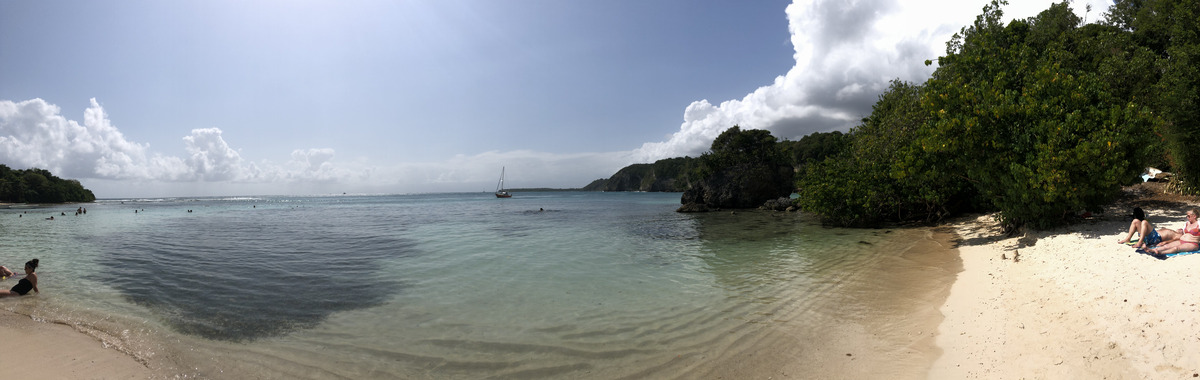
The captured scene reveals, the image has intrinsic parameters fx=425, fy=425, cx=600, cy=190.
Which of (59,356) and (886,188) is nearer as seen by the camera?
(59,356)

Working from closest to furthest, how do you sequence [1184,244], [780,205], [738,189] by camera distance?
1. [1184,244]
2. [780,205]
3. [738,189]

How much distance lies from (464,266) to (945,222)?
24.0 meters

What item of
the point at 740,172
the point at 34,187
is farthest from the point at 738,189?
the point at 34,187

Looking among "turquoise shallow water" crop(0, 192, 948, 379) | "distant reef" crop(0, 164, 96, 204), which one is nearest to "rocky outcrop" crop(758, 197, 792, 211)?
"turquoise shallow water" crop(0, 192, 948, 379)

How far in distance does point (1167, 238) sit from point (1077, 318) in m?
4.62

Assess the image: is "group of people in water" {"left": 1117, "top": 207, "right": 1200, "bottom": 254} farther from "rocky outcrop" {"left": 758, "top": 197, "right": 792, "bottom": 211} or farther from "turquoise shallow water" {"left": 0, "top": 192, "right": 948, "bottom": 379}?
"rocky outcrop" {"left": 758, "top": 197, "right": 792, "bottom": 211}

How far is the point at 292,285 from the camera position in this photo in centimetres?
1159

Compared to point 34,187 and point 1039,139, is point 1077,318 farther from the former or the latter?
point 34,187

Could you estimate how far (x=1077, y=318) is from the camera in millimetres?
6352

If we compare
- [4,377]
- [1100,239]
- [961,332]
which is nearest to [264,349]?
[4,377]

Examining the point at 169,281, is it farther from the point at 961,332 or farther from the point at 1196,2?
the point at 1196,2

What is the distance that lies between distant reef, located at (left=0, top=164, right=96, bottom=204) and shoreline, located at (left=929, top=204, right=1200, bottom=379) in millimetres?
152346

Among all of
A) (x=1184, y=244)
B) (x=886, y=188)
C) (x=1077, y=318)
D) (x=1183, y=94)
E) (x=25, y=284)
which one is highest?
(x=1183, y=94)

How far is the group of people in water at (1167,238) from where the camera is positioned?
299 inches
